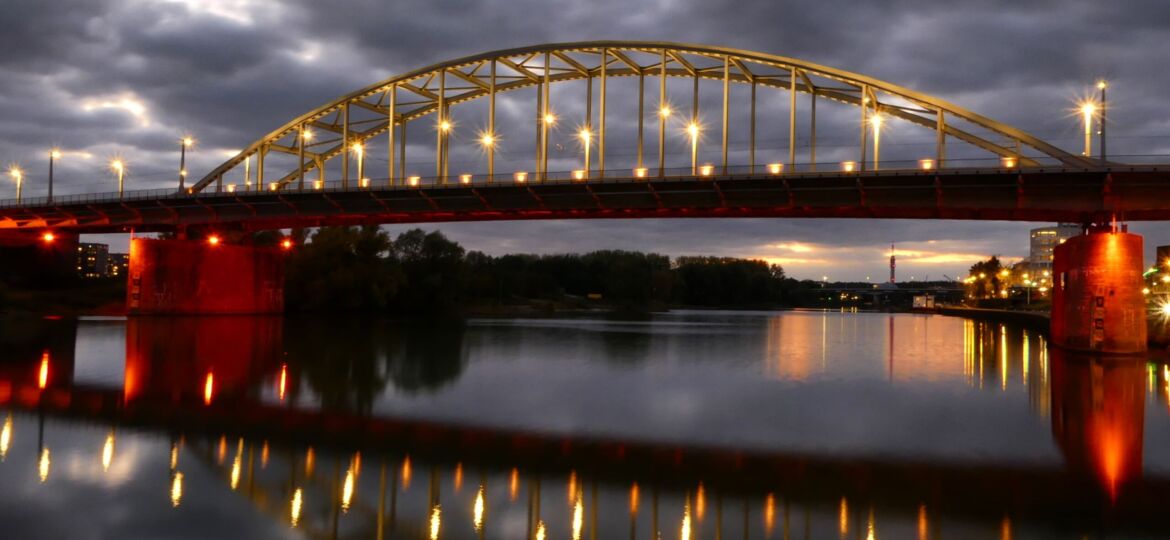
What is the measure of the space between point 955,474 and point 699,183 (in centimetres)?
3722

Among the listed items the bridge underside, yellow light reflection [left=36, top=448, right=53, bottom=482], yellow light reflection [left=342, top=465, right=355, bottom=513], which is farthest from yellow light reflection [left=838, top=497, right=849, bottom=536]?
the bridge underside

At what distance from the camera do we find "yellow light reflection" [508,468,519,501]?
10938mm

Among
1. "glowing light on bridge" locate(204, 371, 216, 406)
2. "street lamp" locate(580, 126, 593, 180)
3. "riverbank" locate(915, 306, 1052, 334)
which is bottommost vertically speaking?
"glowing light on bridge" locate(204, 371, 216, 406)

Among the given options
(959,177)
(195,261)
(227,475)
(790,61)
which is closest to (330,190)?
(195,261)

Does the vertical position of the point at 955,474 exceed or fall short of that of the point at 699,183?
it falls short

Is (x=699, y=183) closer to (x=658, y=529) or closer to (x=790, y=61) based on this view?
(x=790, y=61)

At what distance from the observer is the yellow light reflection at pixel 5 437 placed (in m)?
12.9

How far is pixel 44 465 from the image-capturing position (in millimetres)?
12016

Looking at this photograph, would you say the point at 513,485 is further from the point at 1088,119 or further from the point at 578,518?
the point at 1088,119

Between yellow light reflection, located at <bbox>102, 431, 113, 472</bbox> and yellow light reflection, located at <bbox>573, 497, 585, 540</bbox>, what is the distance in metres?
6.79

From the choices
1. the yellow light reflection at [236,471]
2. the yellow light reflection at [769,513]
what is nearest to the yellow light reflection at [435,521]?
the yellow light reflection at [236,471]

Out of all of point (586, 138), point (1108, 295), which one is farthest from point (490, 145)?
point (1108, 295)

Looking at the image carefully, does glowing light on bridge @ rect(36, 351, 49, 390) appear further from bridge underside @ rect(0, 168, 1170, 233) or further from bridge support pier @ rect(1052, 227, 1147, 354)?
bridge support pier @ rect(1052, 227, 1147, 354)

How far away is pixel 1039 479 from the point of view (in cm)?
1245
